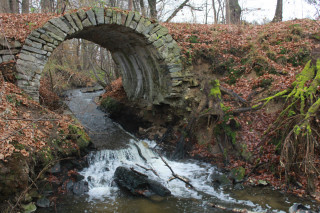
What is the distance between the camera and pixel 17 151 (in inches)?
181

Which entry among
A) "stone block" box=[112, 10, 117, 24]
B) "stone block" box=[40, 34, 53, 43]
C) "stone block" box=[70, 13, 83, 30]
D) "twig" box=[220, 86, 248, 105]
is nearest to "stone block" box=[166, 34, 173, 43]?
"stone block" box=[112, 10, 117, 24]

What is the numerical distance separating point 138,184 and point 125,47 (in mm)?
5775

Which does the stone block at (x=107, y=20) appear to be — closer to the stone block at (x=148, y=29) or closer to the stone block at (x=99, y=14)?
the stone block at (x=99, y=14)

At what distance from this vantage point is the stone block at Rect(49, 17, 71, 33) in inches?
270

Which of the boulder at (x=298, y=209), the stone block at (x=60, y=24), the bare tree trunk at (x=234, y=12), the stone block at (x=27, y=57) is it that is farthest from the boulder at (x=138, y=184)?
the bare tree trunk at (x=234, y=12)

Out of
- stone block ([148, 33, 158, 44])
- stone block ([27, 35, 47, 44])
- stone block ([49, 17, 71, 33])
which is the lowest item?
stone block ([27, 35, 47, 44])

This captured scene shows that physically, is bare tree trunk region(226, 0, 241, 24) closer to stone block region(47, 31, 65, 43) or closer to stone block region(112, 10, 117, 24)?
stone block region(112, 10, 117, 24)

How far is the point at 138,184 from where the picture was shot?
5684 mm

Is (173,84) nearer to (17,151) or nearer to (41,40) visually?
(41,40)

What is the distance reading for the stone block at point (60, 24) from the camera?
6849 millimetres

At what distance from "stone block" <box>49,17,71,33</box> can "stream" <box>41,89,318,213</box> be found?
2692 millimetres

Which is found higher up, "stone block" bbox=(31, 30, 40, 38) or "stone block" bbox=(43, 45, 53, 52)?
"stone block" bbox=(31, 30, 40, 38)

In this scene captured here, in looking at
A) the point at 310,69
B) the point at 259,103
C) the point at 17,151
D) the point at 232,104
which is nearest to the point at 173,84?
the point at 232,104

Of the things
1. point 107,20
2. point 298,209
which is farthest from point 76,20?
point 298,209
